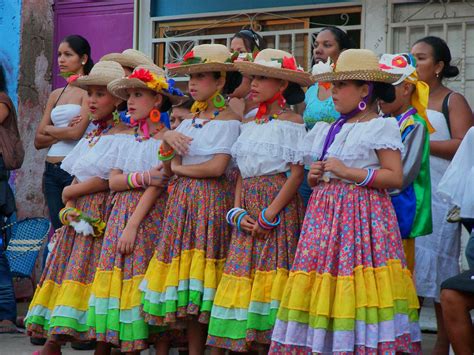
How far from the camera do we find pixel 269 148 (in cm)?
545

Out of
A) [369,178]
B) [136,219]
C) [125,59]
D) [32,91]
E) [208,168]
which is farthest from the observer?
[32,91]

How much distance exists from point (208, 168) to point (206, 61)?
2.11 ft

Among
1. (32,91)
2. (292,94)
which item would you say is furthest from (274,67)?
(32,91)

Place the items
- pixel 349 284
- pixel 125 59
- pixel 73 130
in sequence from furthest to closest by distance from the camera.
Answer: pixel 73 130
pixel 125 59
pixel 349 284

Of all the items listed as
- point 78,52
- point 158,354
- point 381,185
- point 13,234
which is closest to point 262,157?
point 381,185

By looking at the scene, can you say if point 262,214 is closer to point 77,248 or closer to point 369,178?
point 369,178

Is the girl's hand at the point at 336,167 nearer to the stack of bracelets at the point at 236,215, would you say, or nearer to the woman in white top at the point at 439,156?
the stack of bracelets at the point at 236,215

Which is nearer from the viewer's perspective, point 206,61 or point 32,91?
point 206,61

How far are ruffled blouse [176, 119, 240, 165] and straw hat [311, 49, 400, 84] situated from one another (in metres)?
0.74

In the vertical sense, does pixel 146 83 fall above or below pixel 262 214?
above

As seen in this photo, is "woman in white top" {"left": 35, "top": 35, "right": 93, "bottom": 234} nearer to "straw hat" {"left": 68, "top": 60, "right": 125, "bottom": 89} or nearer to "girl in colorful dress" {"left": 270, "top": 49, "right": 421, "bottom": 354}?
"straw hat" {"left": 68, "top": 60, "right": 125, "bottom": 89}

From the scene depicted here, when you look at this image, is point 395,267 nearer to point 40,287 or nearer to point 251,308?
point 251,308

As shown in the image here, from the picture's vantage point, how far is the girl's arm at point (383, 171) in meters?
5.03

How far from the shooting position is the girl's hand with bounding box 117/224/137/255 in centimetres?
582
